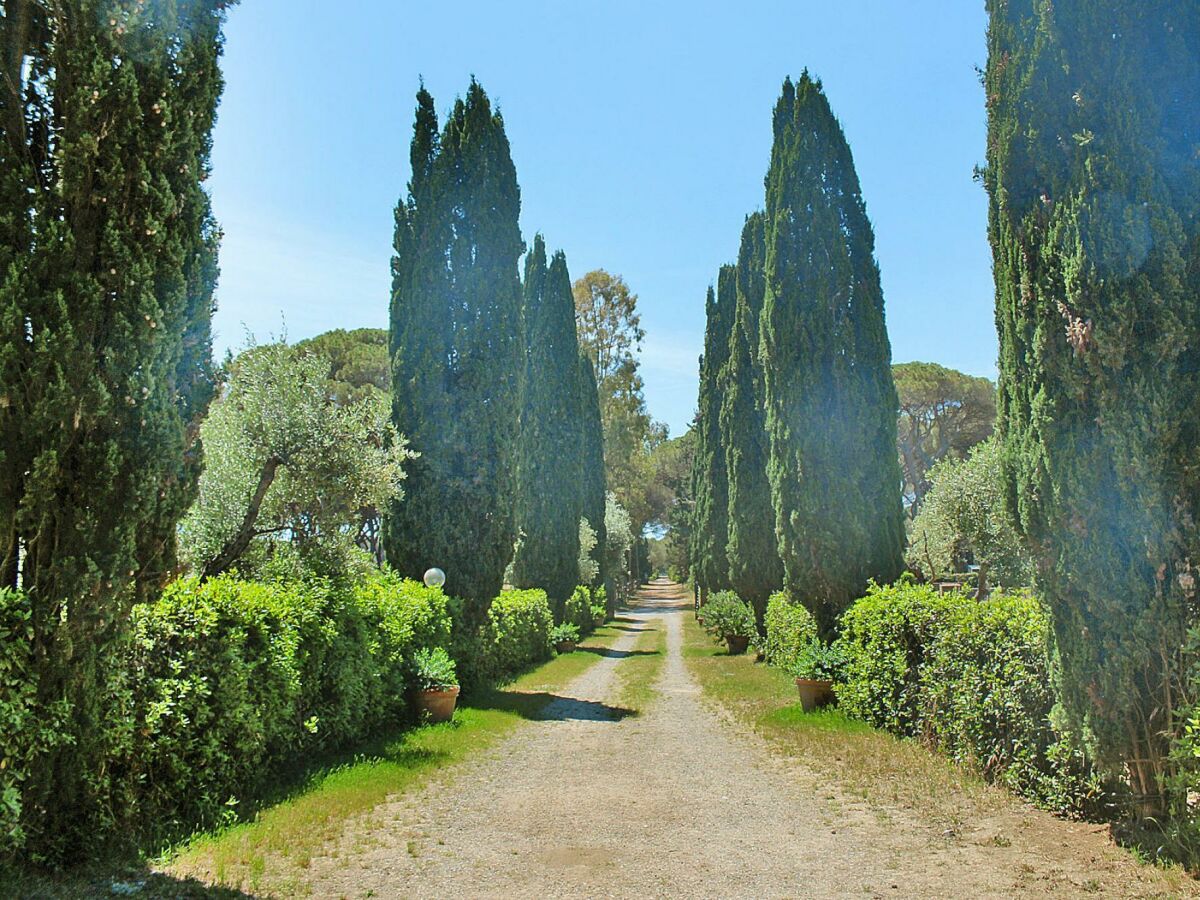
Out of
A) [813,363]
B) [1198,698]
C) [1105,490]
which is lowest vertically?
[1198,698]

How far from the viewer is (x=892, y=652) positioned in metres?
8.18

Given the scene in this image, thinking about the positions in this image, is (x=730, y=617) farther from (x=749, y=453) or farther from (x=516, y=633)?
(x=516, y=633)

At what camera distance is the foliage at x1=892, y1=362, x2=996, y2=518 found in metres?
35.4

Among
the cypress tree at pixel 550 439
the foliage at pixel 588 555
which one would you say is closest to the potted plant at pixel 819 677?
the cypress tree at pixel 550 439

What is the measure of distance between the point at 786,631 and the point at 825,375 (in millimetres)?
4567

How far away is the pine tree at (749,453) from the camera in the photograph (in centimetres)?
1864

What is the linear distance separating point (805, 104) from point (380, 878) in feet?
42.9

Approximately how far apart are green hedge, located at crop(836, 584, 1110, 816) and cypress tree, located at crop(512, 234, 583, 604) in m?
14.2

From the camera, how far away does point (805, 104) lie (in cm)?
1318

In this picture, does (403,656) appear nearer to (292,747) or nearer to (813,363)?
(292,747)

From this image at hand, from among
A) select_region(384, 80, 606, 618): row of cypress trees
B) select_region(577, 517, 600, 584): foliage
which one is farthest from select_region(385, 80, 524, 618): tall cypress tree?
select_region(577, 517, 600, 584): foliage

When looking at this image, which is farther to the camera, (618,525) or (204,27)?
(618,525)

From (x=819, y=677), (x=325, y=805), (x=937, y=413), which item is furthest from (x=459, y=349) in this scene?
(x=937, y=413)

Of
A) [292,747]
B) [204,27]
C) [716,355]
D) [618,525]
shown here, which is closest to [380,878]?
[292,747]
